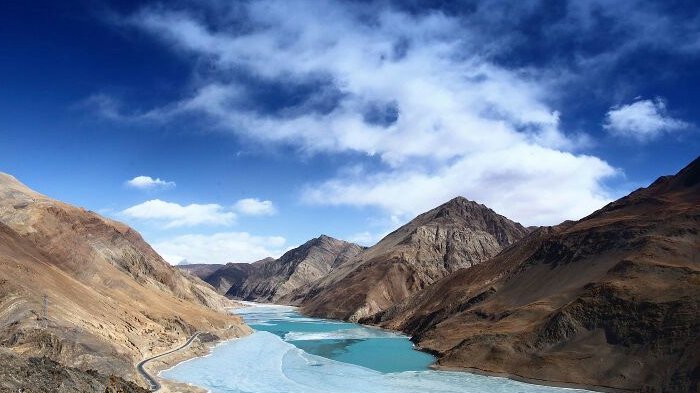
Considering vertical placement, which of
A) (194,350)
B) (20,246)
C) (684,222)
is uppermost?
(684,222)

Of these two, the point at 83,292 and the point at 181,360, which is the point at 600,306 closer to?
the point at 181,360

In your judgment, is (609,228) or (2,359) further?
(609,228)

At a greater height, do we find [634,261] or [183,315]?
[634,261]

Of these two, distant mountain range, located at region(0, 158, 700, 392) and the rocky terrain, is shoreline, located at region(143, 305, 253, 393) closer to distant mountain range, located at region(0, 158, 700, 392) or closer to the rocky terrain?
distant mountain range, located at region(0, 158, 700, 392)

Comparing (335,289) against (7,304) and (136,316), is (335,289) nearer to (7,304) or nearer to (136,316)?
(136,316)

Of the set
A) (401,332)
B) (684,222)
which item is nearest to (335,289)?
(401,332)

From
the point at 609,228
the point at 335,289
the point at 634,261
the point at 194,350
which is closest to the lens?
the point at 634,261

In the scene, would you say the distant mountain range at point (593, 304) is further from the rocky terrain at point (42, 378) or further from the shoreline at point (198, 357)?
the rocky terrain at point (42, 378)

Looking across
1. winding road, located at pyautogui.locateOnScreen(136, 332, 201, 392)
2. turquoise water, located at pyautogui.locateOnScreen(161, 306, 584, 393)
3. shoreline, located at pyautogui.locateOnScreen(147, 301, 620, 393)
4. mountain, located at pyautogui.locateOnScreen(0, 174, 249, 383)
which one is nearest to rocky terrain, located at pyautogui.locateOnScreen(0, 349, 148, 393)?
winding road, located at pyautogui.locateOnScreen(136, 332, 201, 392)
